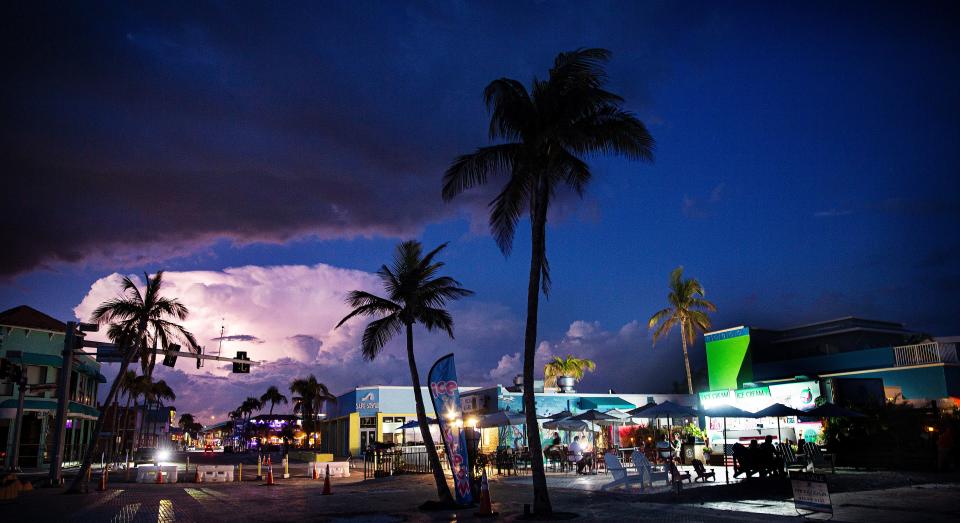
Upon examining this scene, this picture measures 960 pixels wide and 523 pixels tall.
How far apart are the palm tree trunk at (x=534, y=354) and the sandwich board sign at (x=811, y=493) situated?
4748 millimetres

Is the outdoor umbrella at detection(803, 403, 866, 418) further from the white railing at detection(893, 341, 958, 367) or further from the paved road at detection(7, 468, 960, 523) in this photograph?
the white railing at detection(893, 341, 958, 367)

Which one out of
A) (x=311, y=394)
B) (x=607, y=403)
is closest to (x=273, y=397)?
(x=311, y=394)

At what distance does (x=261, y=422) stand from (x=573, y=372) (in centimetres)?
10111

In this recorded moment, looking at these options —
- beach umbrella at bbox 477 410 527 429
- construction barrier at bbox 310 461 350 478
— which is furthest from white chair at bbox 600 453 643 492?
construction barrier at bbox 310 461 350 478

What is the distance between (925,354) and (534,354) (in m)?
29.3

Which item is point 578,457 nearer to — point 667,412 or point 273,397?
point 667,412

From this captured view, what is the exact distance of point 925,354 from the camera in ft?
109

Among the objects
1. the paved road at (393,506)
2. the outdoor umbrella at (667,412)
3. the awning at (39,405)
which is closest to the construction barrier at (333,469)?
the paved road at (393,506)

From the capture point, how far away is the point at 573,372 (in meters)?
62.7

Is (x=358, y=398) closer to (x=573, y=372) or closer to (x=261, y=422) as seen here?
(x=573, y=372)

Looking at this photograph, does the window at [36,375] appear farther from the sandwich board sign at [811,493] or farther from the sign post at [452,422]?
the sandwich board sign at [811,493]

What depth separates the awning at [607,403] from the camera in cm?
4203

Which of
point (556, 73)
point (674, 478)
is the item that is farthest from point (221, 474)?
point (556, 73)

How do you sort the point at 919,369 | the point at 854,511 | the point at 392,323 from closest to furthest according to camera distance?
the point at 854,511
the point at 392,323
the point at 919,369
